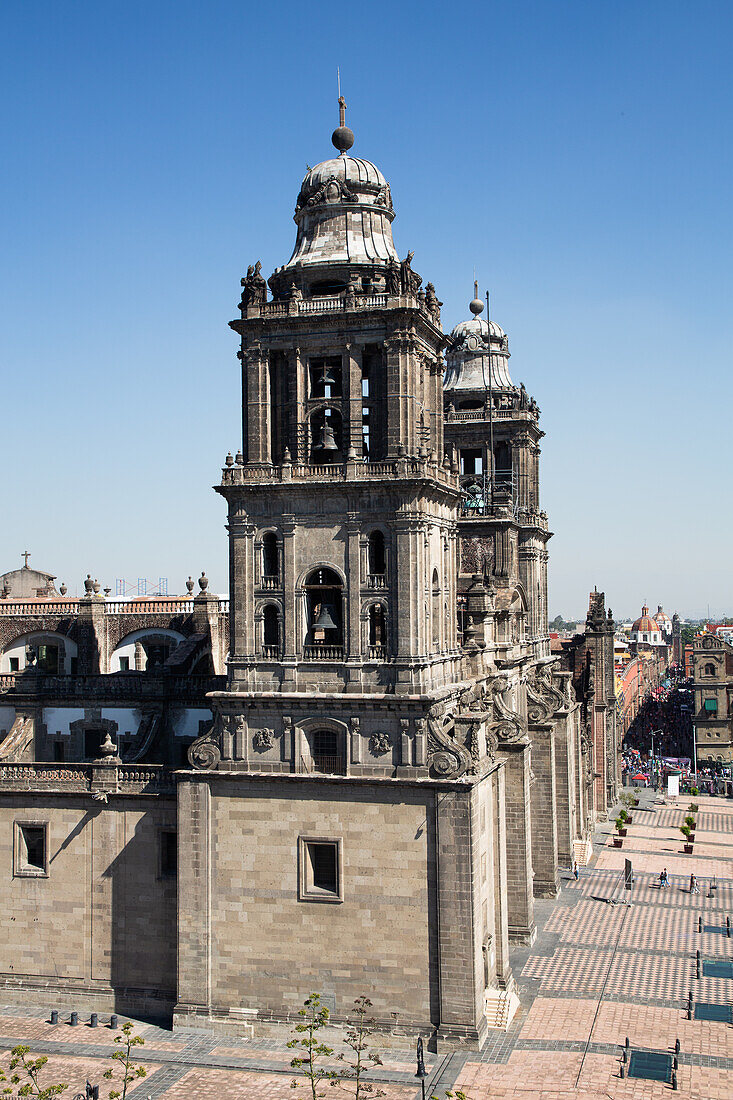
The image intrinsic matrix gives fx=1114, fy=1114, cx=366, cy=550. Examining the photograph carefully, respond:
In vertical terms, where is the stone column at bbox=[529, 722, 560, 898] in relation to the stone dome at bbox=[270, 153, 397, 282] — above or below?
below

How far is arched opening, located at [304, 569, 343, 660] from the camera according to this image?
1719 inches

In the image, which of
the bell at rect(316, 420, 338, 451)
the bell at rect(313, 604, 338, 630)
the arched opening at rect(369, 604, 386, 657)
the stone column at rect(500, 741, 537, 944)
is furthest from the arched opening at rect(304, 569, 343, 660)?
the stone column at rect(500, 741, 537, 944)

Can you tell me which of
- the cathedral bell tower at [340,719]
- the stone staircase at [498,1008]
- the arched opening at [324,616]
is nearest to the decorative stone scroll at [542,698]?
the cathedral bell tower at [340,719]

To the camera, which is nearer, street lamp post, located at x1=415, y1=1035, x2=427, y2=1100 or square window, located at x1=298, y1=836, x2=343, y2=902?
street lamp post, located at x1=415, y1=1035, x2=427, y2=1100

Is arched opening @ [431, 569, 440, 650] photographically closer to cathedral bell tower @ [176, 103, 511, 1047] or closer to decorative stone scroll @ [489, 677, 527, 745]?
cathedral bell tower @ [176, 103, 511, 1047]

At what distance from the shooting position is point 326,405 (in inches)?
1780

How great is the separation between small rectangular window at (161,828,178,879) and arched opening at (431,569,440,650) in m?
13.3

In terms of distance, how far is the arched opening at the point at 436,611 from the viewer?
150 feet

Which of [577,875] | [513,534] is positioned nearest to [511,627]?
[513,534]

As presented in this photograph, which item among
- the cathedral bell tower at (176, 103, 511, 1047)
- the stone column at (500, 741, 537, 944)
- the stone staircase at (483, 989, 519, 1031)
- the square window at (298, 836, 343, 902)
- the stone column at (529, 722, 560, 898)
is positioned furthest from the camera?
the stone column at (529, 722, 560, 898)

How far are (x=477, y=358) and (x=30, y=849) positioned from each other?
43696 millimetres

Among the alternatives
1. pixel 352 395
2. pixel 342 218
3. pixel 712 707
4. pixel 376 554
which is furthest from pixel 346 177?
pixel 712 707

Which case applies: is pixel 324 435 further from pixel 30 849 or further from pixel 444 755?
pixel 30 849

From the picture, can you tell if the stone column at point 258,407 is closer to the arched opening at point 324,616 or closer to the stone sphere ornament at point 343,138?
the arched opening at point 324,616
